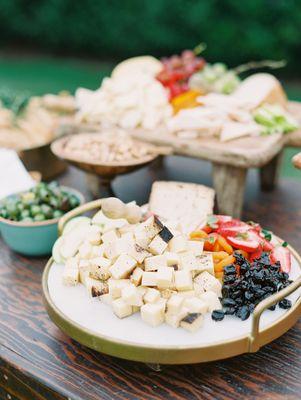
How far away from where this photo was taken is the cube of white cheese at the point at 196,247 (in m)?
1.29

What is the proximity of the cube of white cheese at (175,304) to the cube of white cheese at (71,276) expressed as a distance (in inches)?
10.5

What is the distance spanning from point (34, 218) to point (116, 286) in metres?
0.55

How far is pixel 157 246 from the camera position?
1253 millimetres

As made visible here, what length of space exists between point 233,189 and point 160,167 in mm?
720

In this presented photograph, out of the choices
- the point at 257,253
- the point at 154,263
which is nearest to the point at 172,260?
the point at 154,263

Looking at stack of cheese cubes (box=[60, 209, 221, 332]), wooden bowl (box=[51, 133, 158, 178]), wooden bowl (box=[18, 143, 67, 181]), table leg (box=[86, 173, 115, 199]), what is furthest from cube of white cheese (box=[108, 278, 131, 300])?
wooden bowl (box=[18, 143, 67, 181])

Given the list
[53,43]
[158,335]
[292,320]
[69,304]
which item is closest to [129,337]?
[158,335]

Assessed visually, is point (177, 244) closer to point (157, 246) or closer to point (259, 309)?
point (157, 246)

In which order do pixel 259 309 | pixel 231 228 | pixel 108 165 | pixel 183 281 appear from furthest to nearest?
pixel 108 165
pixel 231 228
pixel 183 281
pixel 259 309

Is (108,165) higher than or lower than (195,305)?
higher

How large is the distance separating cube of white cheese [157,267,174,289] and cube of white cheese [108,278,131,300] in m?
0.08

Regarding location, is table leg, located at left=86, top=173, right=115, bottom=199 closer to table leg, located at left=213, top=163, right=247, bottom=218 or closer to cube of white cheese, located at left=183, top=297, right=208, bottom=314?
table leg, located at left=213, top=163, right=247, bottom=218

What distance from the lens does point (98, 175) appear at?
6.21 feet

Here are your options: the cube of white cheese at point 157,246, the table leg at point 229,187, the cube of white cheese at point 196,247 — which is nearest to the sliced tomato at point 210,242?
the cube of white cheese at point 196,247
